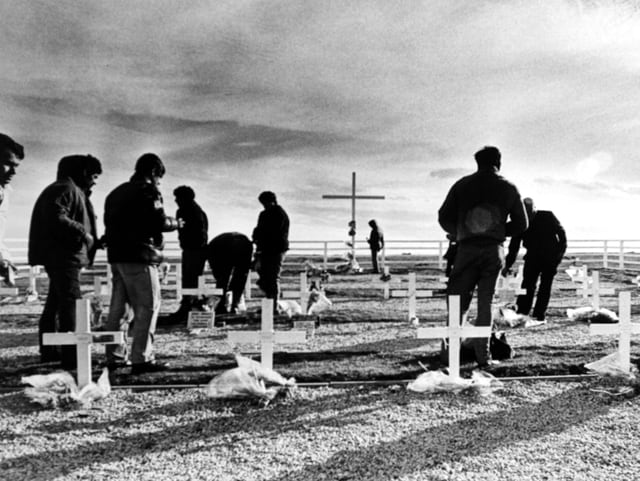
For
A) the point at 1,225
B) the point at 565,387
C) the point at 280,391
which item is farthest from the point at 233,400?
the point at 565,387

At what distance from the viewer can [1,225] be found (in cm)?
442

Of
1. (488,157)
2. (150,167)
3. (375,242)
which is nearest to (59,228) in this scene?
(150,167)

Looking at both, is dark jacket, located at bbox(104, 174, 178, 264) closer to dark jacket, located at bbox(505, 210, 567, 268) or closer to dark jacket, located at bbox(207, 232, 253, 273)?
dark jacket, located at bbox(207, 232, 253, 273)

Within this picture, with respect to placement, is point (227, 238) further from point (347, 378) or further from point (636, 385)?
point (636, 385)

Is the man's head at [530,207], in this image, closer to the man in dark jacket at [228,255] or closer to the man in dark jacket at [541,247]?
the man in dark jacket at [541,247]

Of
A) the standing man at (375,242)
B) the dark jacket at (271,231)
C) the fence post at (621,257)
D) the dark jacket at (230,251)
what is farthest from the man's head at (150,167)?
the fence post at (621,257)

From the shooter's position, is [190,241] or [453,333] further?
[190,241]

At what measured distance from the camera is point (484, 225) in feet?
16.8

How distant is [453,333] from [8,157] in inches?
156

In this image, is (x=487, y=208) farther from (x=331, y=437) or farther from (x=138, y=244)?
(x=138, y=244)

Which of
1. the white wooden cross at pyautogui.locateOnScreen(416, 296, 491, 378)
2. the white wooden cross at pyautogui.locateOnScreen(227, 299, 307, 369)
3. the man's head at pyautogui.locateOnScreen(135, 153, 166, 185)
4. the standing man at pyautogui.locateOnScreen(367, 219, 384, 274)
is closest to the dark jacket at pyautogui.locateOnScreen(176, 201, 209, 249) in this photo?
the man's head at pyautogui.locateOnScreen(135, 153, 166, 185)

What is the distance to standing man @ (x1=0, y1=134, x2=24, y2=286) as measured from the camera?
443 cm

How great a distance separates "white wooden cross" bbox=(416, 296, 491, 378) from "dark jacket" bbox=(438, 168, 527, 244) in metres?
0.73

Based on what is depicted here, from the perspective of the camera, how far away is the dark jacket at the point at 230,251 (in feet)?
27.8
